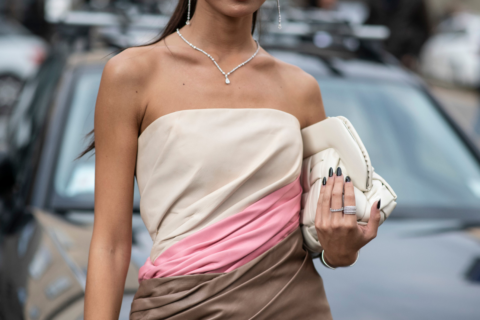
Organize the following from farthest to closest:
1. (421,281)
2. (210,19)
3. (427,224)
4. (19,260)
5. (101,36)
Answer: (101,36) → (427,224) → (19,260) → (421,281) → (210,19)

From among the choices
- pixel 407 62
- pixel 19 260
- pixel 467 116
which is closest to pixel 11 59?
pixel 407 62

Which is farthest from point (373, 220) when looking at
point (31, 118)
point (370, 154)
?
point (31, 118)

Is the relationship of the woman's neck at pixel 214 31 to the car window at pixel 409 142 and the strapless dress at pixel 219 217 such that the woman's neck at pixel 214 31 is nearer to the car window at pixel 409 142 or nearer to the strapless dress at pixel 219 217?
the strapless dress at pixel 219 217

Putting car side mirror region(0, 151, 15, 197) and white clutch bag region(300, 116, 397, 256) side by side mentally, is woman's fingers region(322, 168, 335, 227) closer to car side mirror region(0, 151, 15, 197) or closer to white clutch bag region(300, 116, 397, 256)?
white clutch bag region(300, 116, 397, 256)

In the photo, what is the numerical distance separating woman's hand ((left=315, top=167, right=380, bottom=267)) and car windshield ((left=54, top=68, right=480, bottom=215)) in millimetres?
1362

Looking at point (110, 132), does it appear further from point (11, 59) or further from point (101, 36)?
point (11, 59)

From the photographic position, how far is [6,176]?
309cm

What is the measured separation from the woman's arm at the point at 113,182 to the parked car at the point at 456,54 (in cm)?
1088

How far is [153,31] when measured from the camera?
3.40m

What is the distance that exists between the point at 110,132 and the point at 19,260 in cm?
114

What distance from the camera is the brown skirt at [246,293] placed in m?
1.33

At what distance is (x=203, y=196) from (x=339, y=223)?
0.30 meters

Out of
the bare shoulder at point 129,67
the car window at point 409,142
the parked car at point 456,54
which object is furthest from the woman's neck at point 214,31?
the parked car at point 456,54

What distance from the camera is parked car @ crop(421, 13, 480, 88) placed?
11586 mm
